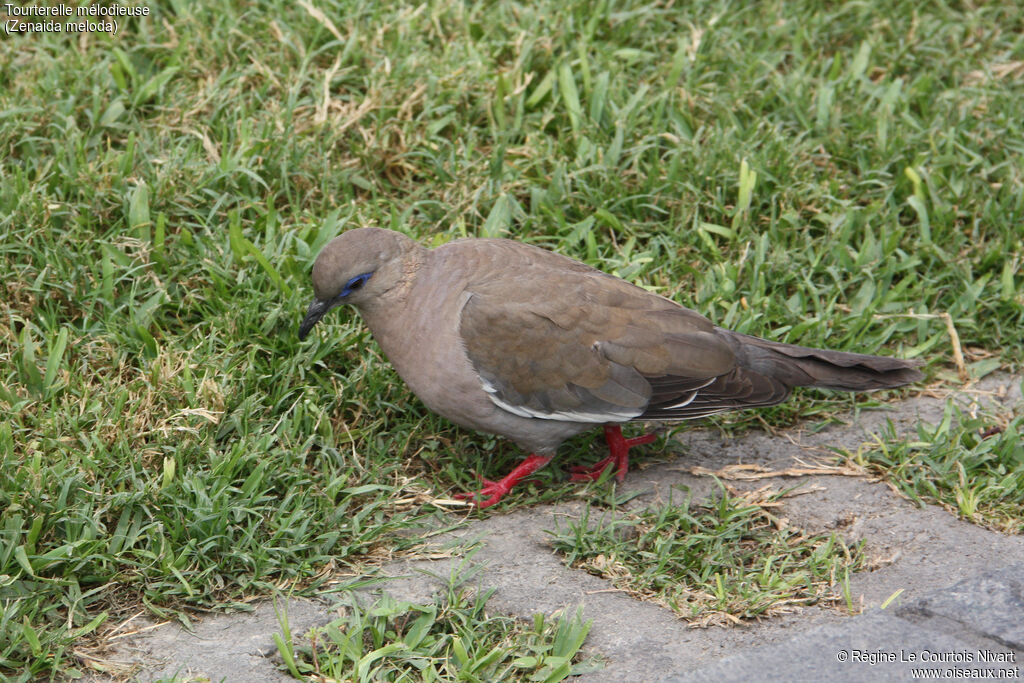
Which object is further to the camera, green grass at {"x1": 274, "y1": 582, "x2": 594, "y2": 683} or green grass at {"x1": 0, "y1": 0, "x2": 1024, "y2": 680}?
green grass at {"x1": 0, "y1": 0, "x2": 1024, "y2": 680}

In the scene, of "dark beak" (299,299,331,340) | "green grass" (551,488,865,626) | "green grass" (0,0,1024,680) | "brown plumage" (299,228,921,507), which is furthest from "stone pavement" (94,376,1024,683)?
"dark beak" (299,299,331,340)

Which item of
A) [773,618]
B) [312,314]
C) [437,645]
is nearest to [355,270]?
[312,314]

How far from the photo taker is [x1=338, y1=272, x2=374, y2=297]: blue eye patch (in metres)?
Answer: 4.12

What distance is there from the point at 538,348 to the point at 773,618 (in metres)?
1.25

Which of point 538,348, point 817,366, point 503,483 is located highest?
point 538,348

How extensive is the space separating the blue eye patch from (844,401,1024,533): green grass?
198 centimetres

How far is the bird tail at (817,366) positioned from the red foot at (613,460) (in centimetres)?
55

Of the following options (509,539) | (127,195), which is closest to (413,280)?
(509,539)

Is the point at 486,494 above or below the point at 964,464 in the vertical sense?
below

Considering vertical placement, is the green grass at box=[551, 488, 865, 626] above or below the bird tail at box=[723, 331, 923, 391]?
below

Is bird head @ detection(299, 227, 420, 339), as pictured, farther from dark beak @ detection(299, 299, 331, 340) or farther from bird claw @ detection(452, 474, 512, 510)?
bird claw @ detection(452, 474, 512, 510)

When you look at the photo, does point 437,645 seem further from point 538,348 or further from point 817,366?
point 817,366

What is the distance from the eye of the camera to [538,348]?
160 inches

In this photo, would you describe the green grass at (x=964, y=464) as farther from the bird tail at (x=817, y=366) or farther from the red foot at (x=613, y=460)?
the red foot at (x=613, y=460)
